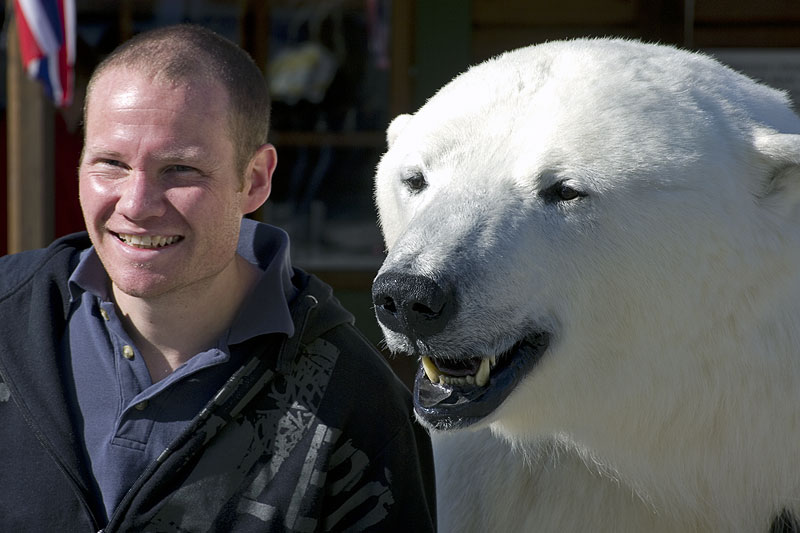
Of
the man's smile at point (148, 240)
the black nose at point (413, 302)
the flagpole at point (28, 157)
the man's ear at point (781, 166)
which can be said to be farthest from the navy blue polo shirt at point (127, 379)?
the flagpole at point (28, 157)

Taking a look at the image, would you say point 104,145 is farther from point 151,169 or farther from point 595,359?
point 595,359

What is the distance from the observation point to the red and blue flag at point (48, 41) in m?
4.07

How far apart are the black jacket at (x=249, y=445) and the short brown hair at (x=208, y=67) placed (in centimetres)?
37

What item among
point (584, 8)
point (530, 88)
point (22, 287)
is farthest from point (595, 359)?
point (584, 8)

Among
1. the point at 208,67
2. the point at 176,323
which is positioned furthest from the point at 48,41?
the point at 176,323

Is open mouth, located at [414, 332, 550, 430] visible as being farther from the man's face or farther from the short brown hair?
the short brown hair

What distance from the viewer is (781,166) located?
1.94 meters

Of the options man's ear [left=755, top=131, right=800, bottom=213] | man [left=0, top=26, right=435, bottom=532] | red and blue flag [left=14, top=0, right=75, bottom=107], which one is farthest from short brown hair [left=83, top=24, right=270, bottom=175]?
red and blue flag [left=14, top=0, right=75, bottom=107]

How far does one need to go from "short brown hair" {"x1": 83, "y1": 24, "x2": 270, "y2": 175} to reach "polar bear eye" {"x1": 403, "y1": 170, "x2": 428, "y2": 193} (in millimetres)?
321

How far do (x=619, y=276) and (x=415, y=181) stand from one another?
1.54 feet

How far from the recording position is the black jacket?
190cm

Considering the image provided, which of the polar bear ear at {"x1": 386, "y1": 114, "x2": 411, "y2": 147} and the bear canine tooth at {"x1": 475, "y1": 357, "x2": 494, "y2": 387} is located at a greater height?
the polar bear ear at {"x1": 386, "y1": 114, "x2": 411, "y2": 147}

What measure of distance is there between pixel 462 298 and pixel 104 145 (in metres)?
0.73

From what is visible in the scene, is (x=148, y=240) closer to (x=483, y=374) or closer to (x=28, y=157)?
(x=483, y=374)
